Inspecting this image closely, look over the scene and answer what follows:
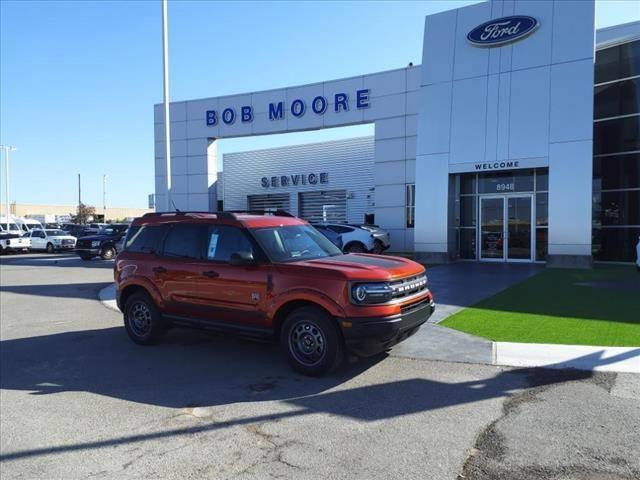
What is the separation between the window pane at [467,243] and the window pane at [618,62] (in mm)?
7401

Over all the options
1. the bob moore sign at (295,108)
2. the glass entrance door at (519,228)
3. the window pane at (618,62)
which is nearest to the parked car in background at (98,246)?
the bob moore sign at (295,108)

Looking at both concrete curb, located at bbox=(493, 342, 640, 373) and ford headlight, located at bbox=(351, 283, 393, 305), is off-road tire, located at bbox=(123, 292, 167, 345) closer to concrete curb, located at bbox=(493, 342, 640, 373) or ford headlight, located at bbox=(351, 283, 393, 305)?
ford headlight, located at bbox=(351, 283, 393, 305)

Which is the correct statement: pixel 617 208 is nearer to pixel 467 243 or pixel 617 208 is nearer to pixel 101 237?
pixel 467 243

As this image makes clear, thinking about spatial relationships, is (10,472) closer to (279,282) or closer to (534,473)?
(279,282)

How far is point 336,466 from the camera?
12.9 feet

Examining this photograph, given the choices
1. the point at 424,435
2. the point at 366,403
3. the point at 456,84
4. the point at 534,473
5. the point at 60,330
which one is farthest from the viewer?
the point at 456,84

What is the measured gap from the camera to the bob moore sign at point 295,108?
2464 cm

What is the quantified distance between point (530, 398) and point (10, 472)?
477 centimetres

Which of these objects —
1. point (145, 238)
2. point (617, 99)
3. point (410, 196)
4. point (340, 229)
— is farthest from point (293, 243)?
point (410, 196)

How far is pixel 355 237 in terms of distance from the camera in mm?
20672

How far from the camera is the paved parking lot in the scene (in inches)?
155

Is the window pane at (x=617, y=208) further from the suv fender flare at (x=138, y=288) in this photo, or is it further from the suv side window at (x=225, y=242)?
the suv fender flare at (x=138, y=288)

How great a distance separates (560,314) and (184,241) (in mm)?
6608

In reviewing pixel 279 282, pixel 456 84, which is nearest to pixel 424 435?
pixel 279 282
